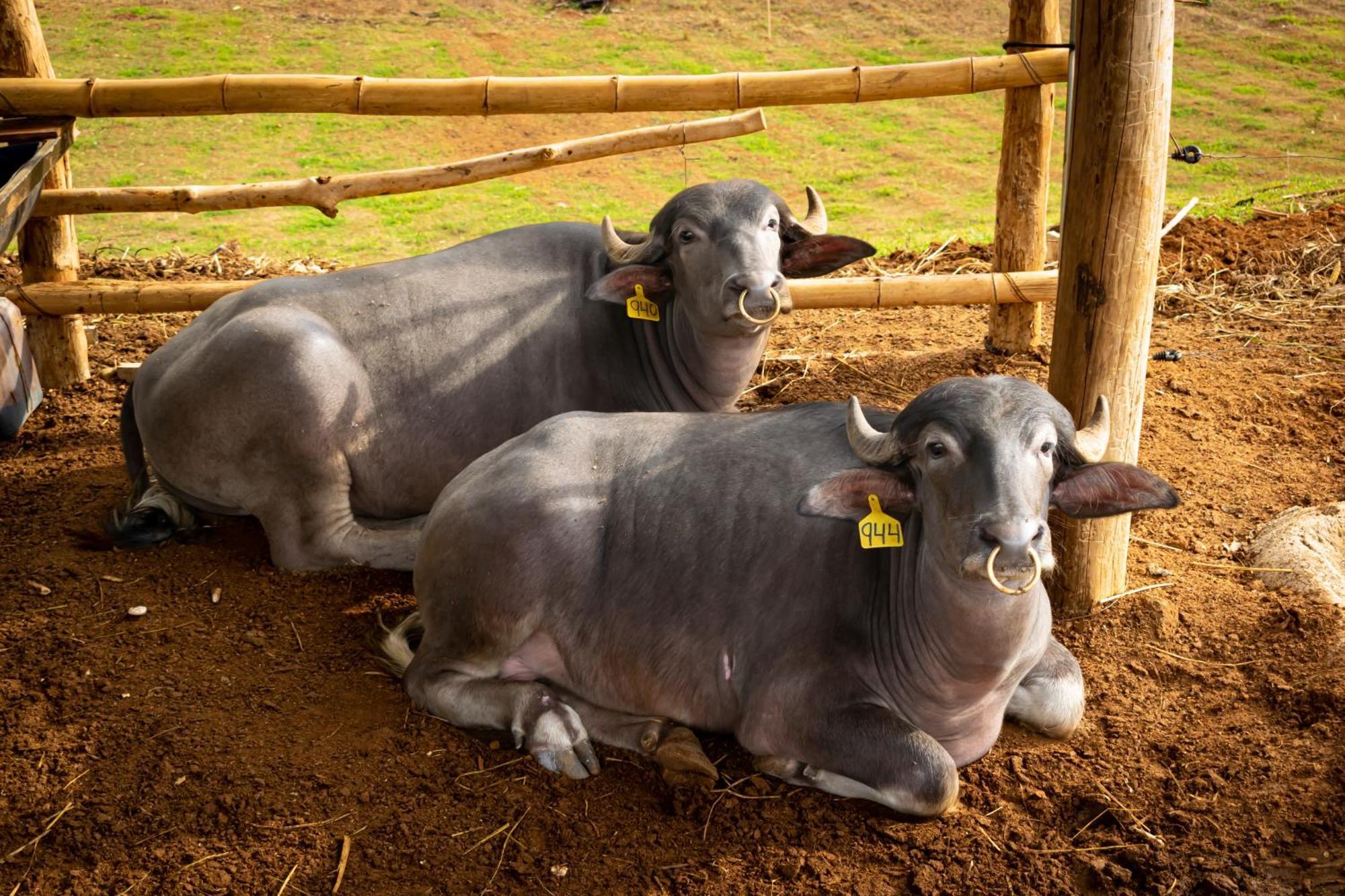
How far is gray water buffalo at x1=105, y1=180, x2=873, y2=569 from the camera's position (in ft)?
18.3

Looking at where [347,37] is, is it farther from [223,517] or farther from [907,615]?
[907,615]

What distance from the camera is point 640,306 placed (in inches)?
231

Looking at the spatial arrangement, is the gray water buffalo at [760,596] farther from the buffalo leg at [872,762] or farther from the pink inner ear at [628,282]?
the pink inner ear at [628,282]

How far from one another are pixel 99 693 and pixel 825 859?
274cm

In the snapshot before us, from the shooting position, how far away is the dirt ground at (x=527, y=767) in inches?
151

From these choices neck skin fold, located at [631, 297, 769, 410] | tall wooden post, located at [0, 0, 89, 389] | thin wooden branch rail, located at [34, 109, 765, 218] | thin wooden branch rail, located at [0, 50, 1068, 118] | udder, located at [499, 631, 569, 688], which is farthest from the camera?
A: thin wooden branch rail, located at [34, 109, 765, 218]

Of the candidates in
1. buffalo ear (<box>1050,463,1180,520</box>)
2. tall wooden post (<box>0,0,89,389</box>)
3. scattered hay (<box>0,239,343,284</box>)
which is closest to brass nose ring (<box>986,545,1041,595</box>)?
buffalo ear (<box>1050,463,1180,520</box>)

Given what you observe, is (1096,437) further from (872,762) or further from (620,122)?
(620,122)

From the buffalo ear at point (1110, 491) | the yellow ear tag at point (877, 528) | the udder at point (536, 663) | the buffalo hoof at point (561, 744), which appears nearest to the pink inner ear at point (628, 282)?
the udder at point (536, 663)

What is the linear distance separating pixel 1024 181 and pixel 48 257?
566 cm

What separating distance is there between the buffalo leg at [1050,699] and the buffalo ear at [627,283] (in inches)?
99.5

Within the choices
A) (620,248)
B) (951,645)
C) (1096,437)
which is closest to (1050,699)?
(951,645)

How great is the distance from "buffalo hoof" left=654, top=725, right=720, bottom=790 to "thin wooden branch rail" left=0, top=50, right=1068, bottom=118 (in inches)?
150

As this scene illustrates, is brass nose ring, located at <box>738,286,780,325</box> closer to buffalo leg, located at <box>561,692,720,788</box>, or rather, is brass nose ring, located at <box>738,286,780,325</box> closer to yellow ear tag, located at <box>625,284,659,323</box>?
yellow ear tag, located at <box>625,284,659,323</box>
